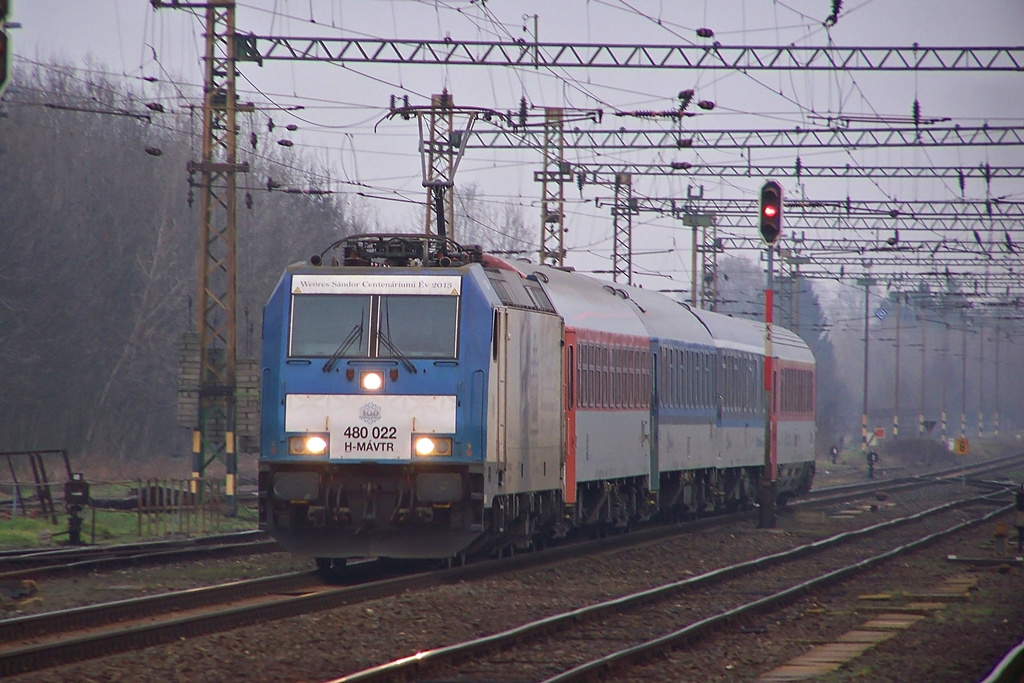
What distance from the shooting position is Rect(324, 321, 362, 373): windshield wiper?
54.0 feet

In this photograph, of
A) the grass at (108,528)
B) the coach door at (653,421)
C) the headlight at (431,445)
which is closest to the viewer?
the headlight at (431,445)

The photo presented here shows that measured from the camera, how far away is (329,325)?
16656 millimetres

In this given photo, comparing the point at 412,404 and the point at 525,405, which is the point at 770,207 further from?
the point at 412,404

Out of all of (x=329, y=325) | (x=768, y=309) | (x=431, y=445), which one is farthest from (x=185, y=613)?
(x=768, y=309)

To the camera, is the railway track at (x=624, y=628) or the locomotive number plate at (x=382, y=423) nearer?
the railway track at (x=624, y=628)

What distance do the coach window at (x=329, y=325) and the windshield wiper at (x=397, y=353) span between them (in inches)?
7.5

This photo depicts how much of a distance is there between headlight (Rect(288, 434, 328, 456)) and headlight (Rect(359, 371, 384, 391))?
0.70 m

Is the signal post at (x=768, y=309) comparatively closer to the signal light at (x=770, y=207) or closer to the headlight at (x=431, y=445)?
the signal light at (x=770, y=207)

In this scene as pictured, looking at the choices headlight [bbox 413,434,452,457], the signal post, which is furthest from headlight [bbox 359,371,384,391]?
the signal post

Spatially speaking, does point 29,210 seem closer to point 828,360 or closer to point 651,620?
point 651,620

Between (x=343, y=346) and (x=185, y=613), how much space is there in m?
3.81

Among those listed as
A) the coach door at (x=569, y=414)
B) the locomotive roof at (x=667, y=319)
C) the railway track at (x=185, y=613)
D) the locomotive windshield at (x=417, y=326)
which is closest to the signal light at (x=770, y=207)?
the locomotive roof at (x=667, y=319)

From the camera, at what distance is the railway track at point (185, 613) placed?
11070mm

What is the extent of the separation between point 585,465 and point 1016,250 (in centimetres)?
4104
